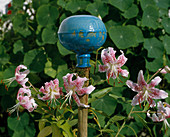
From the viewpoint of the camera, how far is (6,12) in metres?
2.20

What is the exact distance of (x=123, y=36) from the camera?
129cm

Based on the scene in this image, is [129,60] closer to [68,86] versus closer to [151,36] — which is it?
[151,36]

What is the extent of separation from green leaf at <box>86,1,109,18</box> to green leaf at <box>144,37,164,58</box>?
0.29m

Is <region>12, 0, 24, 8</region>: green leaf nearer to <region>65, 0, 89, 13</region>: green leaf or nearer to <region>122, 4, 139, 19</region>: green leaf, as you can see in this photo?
<region>65, 0, 89, 13</region>: green leaf

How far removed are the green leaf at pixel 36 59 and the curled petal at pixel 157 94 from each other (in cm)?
82

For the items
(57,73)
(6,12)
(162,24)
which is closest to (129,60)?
(162,24)

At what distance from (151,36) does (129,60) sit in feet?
0.67

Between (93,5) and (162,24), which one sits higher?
(93,5)

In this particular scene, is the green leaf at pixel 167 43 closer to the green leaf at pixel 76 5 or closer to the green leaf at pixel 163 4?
the green leaf at pixel 163 4

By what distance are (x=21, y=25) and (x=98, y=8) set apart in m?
0.55

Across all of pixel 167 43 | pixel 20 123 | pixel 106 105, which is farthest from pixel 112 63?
pixel 20 123

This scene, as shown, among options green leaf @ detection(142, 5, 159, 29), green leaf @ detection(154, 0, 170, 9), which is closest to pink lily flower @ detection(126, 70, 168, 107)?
green leaf @ detection(142, 5, 159, 29)

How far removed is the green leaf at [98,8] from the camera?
132 cm

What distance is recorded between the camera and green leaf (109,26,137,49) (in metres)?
1.29
